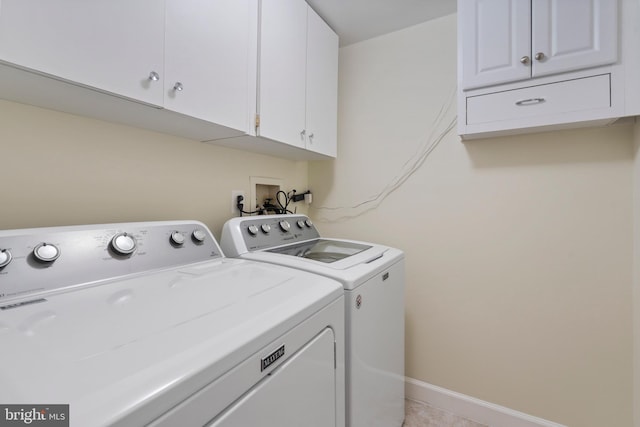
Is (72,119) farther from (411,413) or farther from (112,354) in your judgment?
(411,413)

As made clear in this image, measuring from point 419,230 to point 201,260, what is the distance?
4.30 feet

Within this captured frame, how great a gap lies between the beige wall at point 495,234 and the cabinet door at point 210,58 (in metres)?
1.01

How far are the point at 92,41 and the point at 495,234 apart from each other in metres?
1.90

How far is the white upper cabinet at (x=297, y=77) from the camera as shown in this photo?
1305 millimetres

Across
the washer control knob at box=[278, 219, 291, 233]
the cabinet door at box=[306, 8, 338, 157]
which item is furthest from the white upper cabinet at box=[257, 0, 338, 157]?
the washer control knob at box=[278, 219, 291, 233]

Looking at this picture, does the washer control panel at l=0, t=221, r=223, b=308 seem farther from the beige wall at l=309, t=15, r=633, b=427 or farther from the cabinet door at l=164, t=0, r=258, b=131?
the beige wall at l=309, t=15, r=633, b=427

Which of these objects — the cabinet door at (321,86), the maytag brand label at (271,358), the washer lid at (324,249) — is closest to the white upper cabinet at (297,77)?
the cabinet door at (321,86)

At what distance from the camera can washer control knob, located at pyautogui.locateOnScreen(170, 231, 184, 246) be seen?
1.03 meters

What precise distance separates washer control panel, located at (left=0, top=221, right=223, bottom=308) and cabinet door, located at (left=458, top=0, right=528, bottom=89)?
5.06 feet

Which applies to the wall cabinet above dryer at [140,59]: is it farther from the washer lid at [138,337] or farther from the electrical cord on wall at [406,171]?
the electrical cord on wall at [406,171]

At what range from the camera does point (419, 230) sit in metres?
1.81

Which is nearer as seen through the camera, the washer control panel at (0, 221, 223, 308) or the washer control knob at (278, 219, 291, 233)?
the washer control panel at (0, 221, 223, 308)

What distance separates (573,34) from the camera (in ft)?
3.94

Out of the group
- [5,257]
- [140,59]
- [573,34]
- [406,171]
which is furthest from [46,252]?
[573,34]
